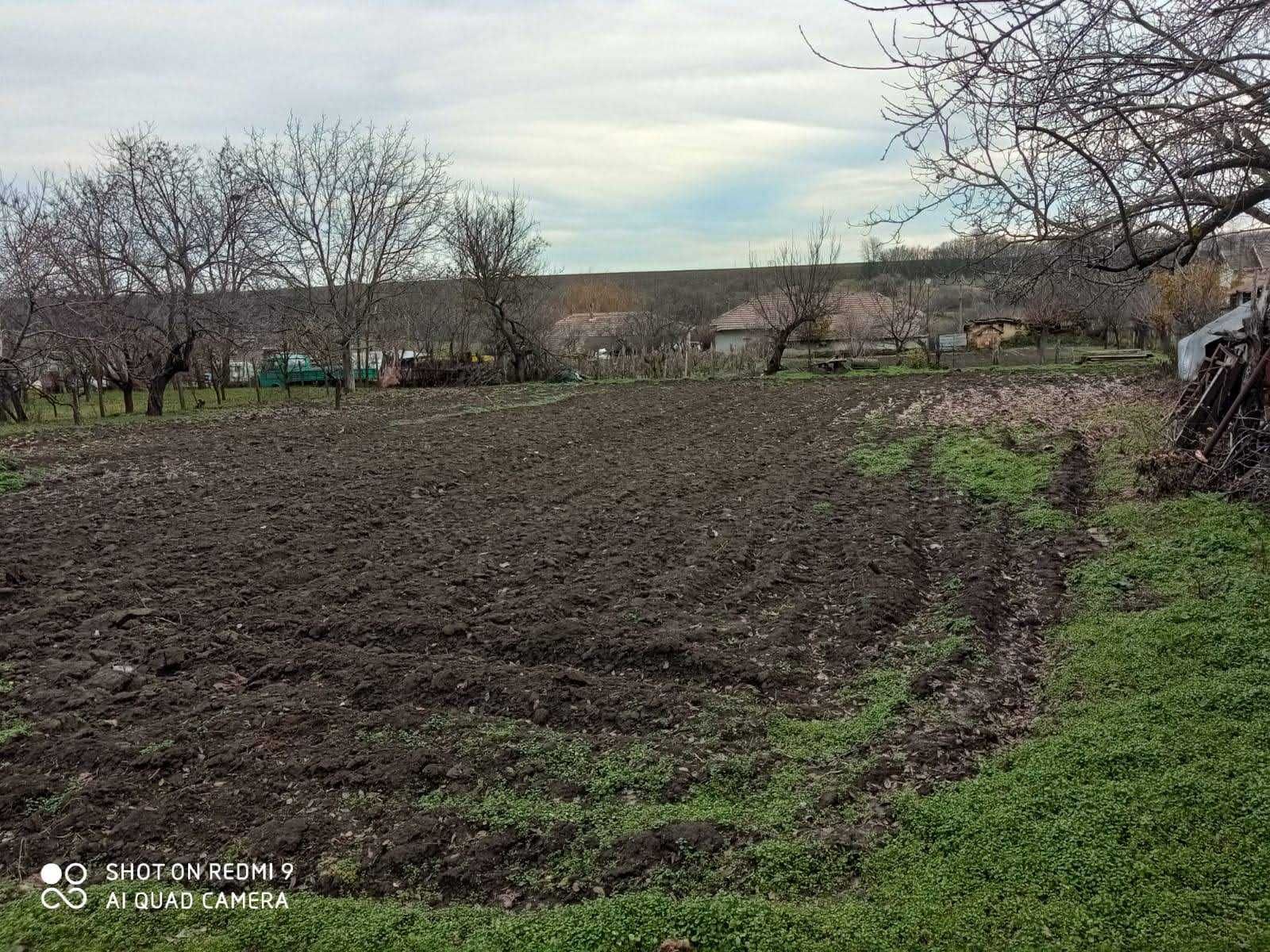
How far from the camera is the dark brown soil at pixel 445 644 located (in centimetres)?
312

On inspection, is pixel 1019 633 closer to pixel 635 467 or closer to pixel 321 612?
pixel 321 612

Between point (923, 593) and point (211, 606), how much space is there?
475 centimetres

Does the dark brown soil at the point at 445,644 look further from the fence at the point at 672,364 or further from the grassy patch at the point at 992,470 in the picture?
the fence at the point at 672,364

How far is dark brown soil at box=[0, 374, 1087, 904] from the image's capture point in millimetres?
3125

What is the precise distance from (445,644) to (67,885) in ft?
7.25

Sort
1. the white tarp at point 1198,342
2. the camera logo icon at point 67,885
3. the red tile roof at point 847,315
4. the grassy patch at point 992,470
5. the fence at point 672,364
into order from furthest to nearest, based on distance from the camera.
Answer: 1. the red tile roof at point 847,315
2. the fence at point 672,364
3. the white tarp at point 1198,342
4. the grassy patch at point 992,470
5. the camera logo icon at point 67,885

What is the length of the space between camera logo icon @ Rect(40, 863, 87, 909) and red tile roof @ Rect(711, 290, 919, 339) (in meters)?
33.3

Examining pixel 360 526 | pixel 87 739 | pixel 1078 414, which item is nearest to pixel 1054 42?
pixel 87 739

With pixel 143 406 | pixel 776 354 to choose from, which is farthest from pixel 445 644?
pixel 776 354

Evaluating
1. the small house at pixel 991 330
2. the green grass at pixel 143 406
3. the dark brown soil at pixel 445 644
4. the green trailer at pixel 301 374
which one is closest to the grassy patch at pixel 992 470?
→ the dark brown soil at pixel 445 644

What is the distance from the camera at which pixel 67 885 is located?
283 centimetres

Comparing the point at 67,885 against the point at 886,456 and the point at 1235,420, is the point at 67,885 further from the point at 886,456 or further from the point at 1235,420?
the point at 886,456

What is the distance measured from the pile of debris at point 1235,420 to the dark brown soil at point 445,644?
1.21 meters

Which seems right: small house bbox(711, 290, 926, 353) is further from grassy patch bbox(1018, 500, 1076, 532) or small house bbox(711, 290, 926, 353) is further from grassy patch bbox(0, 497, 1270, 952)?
grassy patch bbox(0, 497, 1270, 952)
